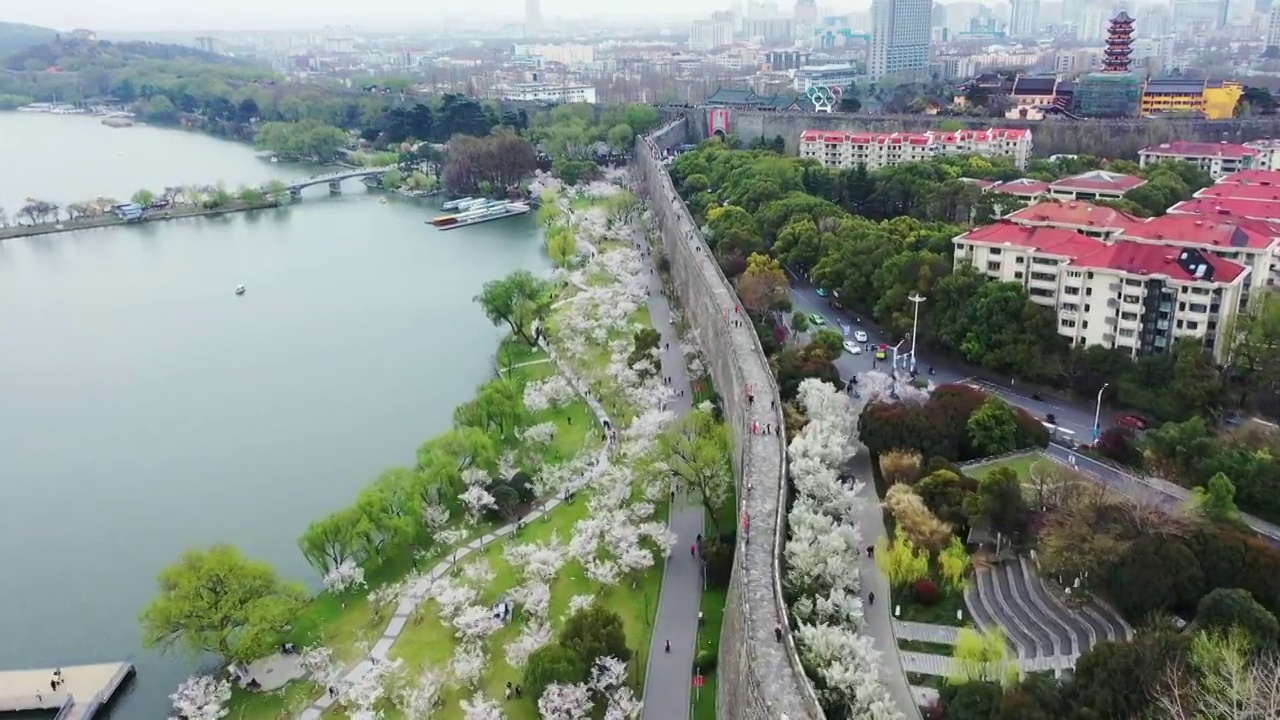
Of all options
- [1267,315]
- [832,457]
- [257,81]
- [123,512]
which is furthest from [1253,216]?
[257,81]

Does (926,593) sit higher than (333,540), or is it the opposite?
(333,540)

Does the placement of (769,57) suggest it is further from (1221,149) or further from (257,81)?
(1221,149)

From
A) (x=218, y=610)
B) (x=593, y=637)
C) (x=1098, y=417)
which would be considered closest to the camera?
(x=593, y=637)

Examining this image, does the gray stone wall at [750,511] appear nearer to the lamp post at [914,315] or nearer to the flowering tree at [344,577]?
the lamp post at [914,315]

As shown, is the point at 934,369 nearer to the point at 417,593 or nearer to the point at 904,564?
the point at 904,564

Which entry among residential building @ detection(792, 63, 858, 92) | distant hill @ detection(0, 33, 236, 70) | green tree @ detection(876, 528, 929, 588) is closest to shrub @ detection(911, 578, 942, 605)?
green tree @ detection(876, 528, 929, 588)

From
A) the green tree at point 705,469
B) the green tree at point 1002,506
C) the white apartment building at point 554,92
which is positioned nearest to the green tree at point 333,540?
the green tree at point 705,469

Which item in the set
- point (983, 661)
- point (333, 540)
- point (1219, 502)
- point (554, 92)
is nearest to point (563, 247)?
point (333, 540)

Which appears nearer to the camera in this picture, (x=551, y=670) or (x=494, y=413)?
(x=551, y=670)
